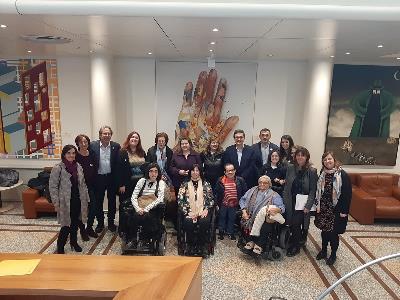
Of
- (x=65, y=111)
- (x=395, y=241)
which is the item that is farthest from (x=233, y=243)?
(x=65, y=111)

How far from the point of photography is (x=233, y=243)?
16.4 ft

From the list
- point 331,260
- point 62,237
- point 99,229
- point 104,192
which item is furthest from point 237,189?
point 62,237

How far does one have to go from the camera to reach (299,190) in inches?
175

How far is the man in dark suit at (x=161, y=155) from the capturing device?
4.99 metres

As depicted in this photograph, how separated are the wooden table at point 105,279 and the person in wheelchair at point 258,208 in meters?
1.77

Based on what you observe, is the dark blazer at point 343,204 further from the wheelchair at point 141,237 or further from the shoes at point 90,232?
the shoes at point 90,232

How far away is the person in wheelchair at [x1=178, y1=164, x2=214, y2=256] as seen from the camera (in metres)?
4.47

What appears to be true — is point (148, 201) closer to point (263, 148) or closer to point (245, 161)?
point (245, 161)

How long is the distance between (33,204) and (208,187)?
10.5ft

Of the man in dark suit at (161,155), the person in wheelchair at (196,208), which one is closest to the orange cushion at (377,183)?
the person in wheelchair at (196,208)

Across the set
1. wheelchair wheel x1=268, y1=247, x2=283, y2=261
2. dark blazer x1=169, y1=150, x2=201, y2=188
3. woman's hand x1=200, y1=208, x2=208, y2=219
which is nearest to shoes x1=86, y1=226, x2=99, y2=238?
dark blazer x1=169, y1=150, x2=201, y2=188

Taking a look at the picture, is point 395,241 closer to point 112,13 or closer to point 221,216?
point 221,216

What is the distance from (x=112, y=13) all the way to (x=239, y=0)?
1.09 meters

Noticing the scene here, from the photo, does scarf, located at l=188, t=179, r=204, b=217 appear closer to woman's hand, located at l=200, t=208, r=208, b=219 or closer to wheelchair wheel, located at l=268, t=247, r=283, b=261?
woman's hand, located at l=200, t=208, r=208, b=219
